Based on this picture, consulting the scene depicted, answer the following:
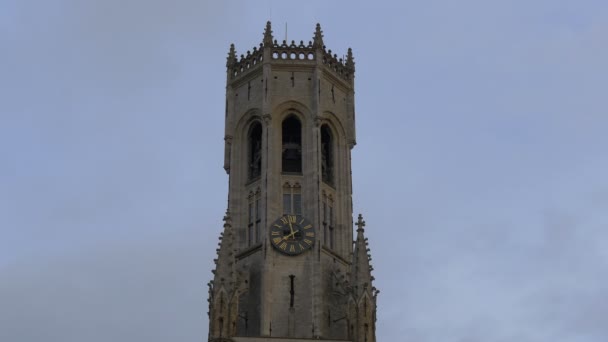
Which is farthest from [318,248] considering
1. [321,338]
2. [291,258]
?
[321,338]

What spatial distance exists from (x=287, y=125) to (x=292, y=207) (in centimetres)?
578

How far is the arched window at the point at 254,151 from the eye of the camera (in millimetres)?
67125

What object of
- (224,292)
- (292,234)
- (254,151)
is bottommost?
(224,292)

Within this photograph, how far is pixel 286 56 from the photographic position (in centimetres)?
6944

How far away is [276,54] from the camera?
69.5m

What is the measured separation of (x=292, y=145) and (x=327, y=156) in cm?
214

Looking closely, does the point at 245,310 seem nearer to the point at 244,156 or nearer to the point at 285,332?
the point at 285,332

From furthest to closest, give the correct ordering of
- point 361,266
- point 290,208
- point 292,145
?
point 292,145 → point 290,208 → point 361,266

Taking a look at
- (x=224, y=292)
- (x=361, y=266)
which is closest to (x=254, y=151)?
(x=361, y=266)

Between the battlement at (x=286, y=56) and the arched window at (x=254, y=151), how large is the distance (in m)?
3.56

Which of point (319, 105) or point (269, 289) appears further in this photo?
point (319, 105)

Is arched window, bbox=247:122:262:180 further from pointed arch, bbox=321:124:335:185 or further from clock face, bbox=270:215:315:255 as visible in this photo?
clock face, bbox=270:215:315:255

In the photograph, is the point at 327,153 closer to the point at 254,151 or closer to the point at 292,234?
the point at 254,151

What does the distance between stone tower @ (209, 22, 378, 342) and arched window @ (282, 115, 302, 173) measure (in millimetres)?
56
